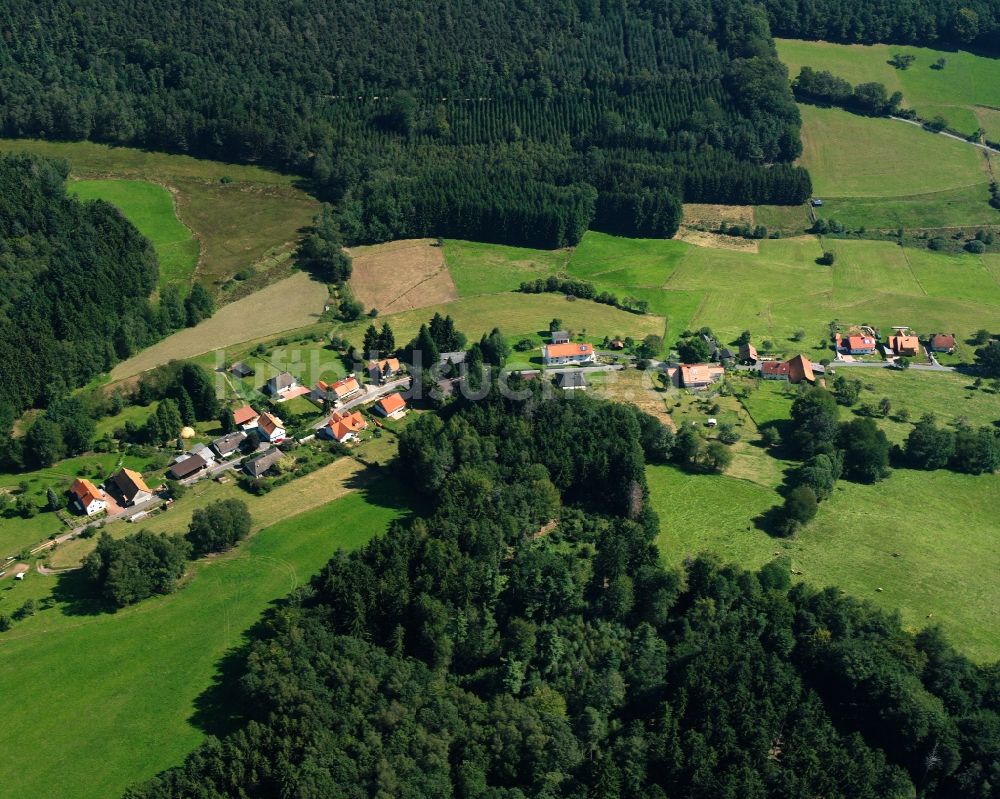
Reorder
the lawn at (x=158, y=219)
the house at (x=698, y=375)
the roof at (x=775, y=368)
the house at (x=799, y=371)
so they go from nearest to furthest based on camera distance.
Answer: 1. the house at (x=698, y=375)
2. the house at (x=799, y=371)
3. the roof at (x=775, y=368)
4. the lawn at (x=158, y=219)

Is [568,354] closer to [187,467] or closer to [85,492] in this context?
[187,467]

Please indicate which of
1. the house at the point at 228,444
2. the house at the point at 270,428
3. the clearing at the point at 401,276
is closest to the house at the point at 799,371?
the clearing at the point at 401,276

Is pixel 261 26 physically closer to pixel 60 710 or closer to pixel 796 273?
pixel 796 273

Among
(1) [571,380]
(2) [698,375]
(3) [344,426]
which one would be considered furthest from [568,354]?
(3) [344,426]

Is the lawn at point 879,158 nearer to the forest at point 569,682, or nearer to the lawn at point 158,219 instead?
the forest at point 569,682

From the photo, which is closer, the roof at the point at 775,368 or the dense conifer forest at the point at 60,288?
the dense conifer forest at the point at 60,288

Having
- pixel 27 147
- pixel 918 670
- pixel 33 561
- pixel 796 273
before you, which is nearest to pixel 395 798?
pixel 918 670

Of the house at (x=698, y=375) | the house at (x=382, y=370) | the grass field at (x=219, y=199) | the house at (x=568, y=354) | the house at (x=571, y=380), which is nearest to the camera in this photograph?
the house at (x=571, y=380)

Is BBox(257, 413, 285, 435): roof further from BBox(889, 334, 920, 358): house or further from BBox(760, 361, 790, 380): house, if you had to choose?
BBox(889, 334, 920, 358): house
